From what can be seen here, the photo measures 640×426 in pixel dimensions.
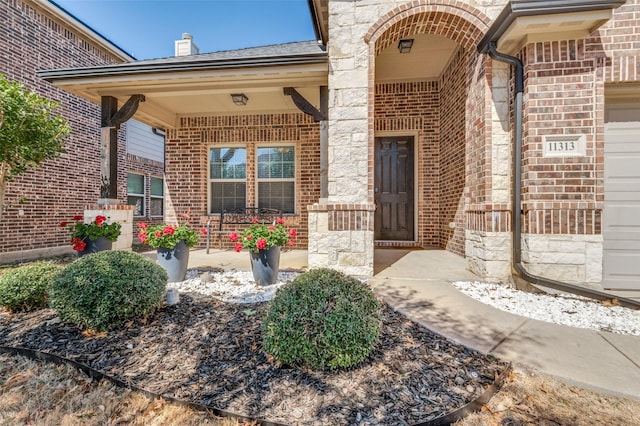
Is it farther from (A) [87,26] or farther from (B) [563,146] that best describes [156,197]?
(B) [563,146]

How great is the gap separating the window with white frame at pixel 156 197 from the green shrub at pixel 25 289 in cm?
687

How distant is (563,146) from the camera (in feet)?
10.3

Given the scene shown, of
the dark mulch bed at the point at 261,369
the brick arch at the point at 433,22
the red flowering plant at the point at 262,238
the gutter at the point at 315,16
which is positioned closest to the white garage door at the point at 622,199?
the brick arch at the point at 433,22

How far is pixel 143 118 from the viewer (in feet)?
19.4

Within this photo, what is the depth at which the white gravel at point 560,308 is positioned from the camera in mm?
2369

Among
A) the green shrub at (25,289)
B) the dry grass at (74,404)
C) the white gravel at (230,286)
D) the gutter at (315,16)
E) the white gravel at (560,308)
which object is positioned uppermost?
the gutter at (315,16)

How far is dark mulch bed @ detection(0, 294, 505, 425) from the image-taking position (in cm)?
146

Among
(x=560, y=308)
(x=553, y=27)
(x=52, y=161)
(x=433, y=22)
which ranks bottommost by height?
(x=560, y=308)

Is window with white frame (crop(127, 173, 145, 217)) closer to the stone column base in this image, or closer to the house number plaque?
the stone column base

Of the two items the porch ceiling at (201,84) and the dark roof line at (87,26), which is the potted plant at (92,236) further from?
the dark roof line at (87,26)

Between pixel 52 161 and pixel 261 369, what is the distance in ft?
23.0

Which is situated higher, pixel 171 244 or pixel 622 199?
pixel 622 199

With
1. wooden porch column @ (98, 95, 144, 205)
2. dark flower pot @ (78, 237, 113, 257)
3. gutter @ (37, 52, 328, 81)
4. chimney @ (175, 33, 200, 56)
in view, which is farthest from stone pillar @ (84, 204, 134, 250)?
chimney @ (175, 33, 200, 56)

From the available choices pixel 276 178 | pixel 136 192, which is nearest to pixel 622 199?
pixel 276 178
